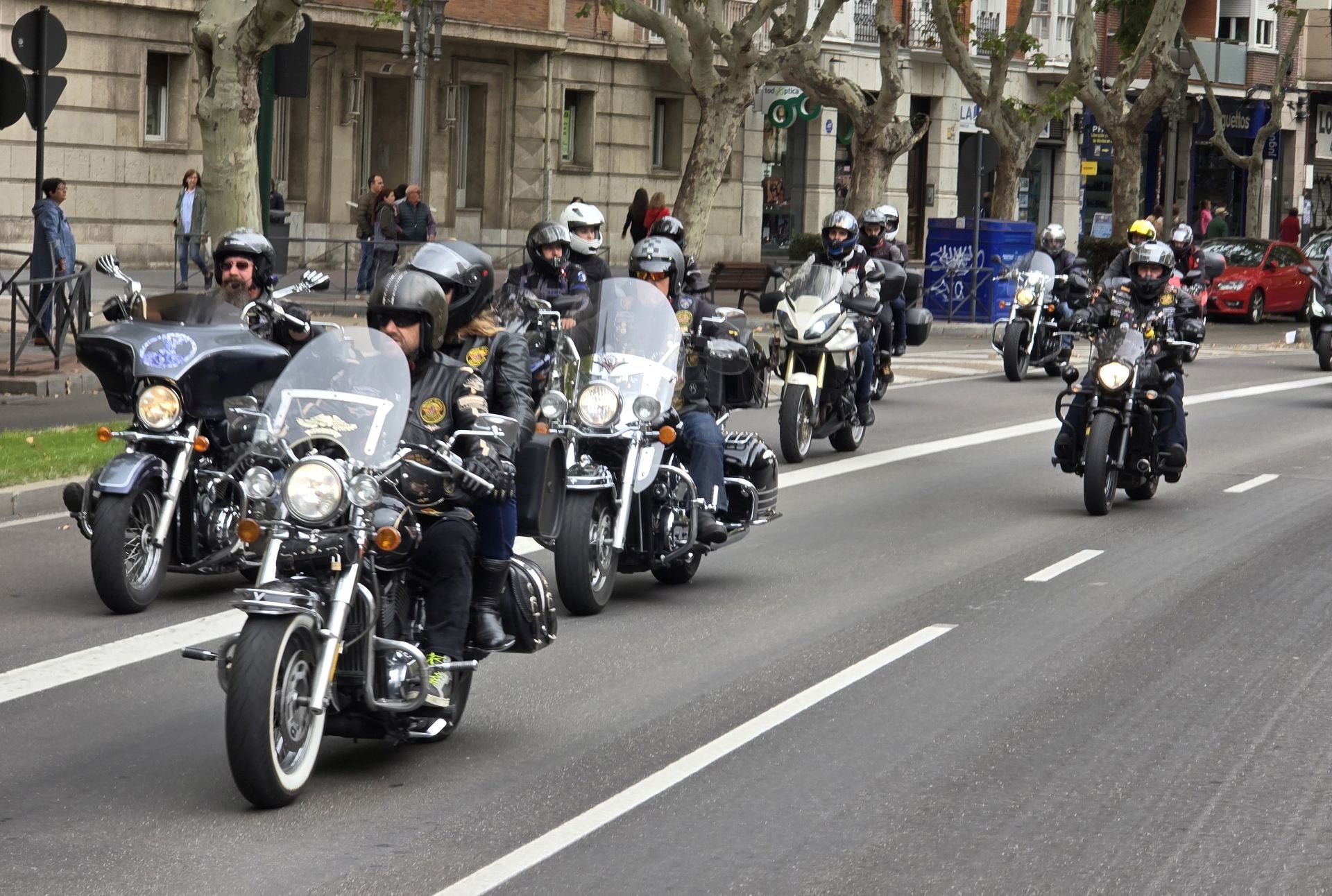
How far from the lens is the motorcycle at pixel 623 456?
9.10 meters

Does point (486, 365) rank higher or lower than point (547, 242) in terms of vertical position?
lower

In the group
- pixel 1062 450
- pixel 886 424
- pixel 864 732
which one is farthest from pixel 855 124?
pixel 864 732

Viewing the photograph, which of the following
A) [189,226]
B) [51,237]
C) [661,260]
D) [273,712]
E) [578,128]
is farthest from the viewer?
[578,128]

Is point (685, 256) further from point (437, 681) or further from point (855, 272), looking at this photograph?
point (855, 272)

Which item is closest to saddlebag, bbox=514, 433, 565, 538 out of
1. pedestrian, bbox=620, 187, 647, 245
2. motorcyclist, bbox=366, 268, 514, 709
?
motorcyclist, bbox=366, 268, 514, 709

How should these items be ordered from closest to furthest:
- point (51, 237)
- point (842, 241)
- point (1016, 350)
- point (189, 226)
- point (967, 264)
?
point (842, 241)
point (51, 237)
point (1016, 350)
point (189, 226)
point (967, 264)

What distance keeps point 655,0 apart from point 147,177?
13883mm

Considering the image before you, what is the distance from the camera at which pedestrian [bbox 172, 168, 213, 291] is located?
2828cm

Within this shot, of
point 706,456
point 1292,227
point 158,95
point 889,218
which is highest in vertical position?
point 158,95

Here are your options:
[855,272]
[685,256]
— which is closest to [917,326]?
[855,272]

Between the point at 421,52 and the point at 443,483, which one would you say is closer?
the point at 443,483

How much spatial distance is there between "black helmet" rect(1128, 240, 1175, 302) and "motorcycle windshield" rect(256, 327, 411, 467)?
819 cm

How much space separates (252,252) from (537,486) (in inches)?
128

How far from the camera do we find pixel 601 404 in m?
9.12
